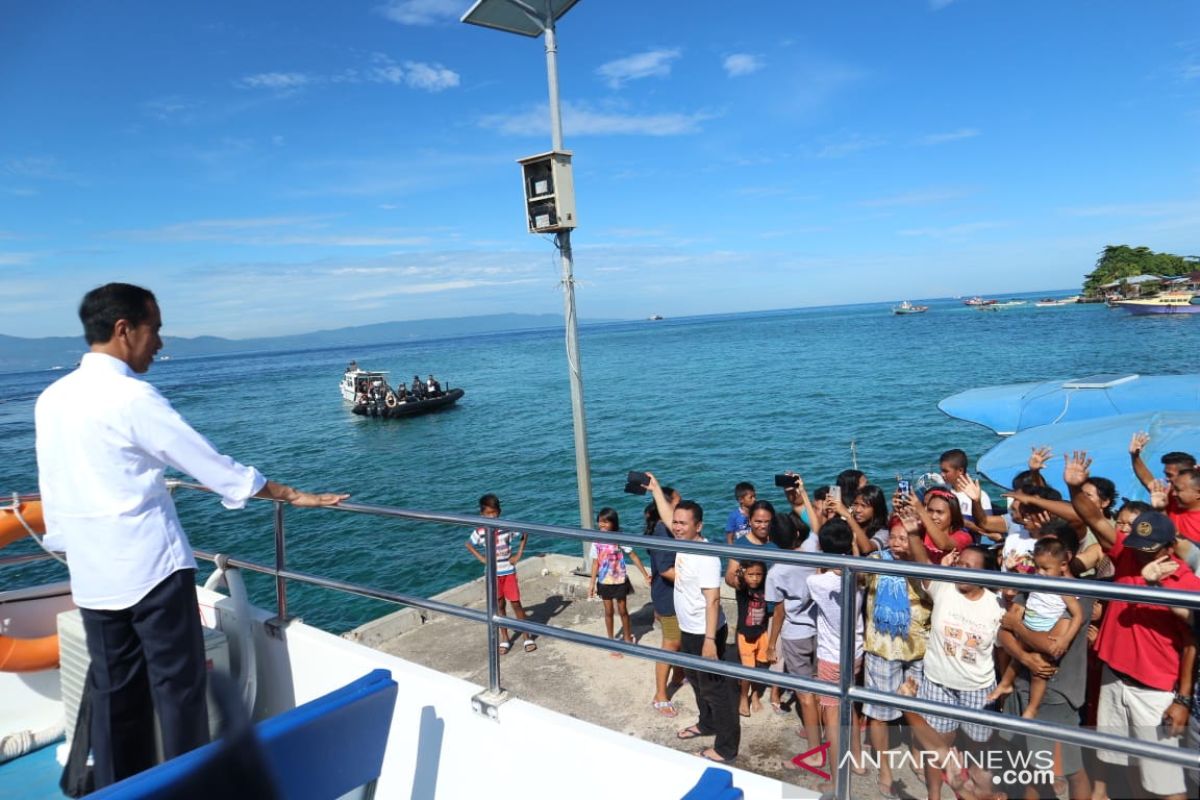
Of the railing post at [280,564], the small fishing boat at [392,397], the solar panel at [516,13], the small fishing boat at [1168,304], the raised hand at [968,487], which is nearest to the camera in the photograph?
the railing post at [280,564]

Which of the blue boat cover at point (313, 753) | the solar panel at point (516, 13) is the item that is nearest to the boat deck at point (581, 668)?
the blue boat cover at point (313, 753)

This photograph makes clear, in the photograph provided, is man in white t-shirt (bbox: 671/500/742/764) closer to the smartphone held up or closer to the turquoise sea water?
the smartphone held up

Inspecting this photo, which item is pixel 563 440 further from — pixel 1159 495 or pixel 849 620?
pixel 849 620

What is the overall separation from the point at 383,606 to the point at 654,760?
12.6 m

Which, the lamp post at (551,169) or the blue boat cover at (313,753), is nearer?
the blue boat cover at (313,753)

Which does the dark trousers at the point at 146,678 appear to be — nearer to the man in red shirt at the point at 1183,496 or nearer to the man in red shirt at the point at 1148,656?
the man in red shirt at the point at 1148,656

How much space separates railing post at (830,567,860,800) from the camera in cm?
189

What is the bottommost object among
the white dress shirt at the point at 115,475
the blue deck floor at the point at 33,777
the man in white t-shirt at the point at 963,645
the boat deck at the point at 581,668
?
the boat deck at the point at 581,668

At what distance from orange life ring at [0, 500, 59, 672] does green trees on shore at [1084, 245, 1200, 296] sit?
395ft

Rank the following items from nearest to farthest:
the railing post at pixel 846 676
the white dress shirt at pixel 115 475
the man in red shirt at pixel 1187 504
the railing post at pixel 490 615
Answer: the railing post at pixel 846 676 → the white dress shirt at pixel 115 475 → the railing post at pixel 490 615 → the man in red shirt at pixel 1187 504

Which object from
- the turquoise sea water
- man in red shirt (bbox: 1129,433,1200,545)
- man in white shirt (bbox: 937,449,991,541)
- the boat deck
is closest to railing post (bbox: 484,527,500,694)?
the boat deck

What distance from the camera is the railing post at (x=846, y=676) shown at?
1888 mm

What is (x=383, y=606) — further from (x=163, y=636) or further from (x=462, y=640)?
(x=163, y=636)

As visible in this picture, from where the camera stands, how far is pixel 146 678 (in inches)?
101
